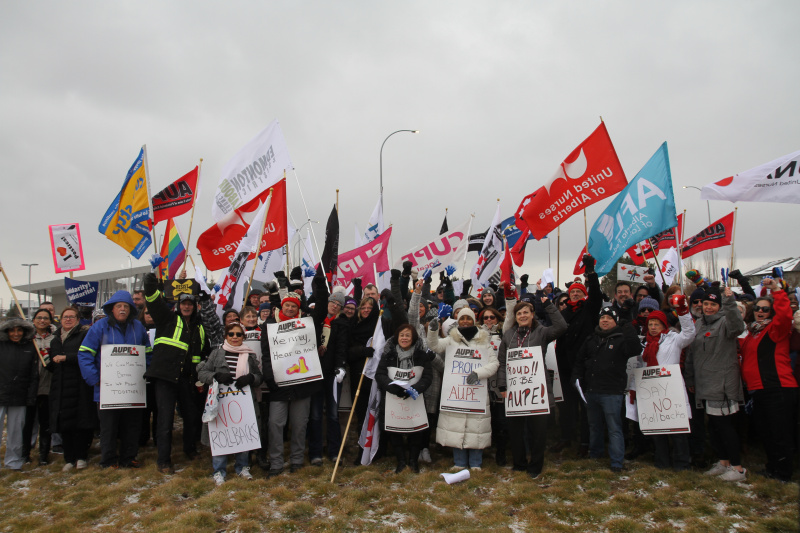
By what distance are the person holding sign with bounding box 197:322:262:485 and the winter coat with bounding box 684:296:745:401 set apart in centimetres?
570

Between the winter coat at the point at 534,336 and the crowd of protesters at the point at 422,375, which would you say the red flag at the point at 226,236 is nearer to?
the crowd of protesters at the point at 422,375

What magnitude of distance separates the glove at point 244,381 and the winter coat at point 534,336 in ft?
10.9

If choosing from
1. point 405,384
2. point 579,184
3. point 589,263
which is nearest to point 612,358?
point 589,263

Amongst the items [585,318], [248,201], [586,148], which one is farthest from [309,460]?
[586,148]

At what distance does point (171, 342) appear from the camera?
7.52 metres

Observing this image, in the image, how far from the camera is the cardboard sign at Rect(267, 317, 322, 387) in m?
7.41

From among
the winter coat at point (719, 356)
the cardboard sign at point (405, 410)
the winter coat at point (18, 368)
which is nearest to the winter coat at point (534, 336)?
the cardboard sign at point (405, 410)

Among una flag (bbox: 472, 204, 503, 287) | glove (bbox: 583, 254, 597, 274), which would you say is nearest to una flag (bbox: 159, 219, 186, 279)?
una flag (bbox: 472, 204, 503, 287)

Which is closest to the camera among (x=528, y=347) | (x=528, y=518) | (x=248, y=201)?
(x=528, y=518)

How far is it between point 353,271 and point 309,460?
3.58m

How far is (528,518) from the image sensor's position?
583 cm

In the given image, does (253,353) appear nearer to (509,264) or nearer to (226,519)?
(226,519)

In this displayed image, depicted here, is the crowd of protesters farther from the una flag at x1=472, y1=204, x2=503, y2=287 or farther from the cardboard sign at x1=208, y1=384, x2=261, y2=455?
the una flag at x1=472, y1=204, x2=503, y2=287

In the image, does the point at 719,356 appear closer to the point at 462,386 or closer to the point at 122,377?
the point at 462,386
